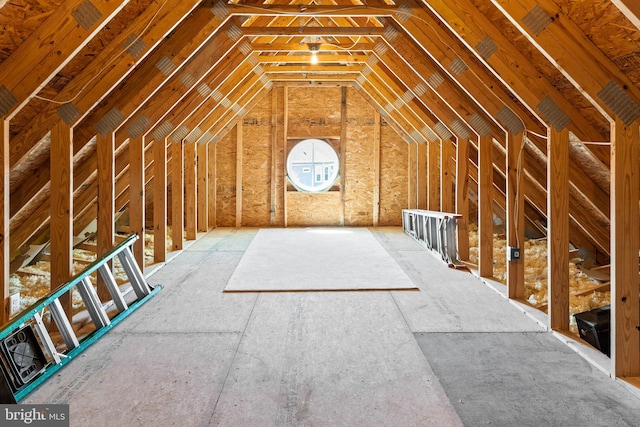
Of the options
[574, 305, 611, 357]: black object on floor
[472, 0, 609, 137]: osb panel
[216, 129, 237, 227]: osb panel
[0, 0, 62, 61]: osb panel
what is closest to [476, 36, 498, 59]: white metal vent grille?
[472, 0, 609, 137]: osb panel

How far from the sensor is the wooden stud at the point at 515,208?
3.30 metres

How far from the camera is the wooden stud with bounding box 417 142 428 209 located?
7191 millimetres

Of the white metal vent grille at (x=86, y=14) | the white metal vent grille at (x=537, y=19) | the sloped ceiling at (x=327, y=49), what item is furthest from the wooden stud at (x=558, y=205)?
the white metal vent grille at (x=86, y=14)

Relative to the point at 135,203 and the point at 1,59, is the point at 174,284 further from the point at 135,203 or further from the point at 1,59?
the point at 1,59

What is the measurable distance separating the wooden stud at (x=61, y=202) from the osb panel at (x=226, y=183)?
5.51m

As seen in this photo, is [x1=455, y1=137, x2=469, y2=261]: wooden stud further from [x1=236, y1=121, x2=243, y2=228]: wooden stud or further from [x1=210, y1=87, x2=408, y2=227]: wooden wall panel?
[x1=236, y1=121, x2=243, y2=228]: wooden stud

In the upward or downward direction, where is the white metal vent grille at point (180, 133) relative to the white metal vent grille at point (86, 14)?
downward

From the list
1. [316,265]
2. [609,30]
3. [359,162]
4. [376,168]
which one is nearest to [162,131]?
[316,265]

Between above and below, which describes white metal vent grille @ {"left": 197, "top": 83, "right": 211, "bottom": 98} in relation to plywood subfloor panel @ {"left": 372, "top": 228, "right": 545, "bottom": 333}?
above

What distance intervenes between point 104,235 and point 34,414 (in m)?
1.84

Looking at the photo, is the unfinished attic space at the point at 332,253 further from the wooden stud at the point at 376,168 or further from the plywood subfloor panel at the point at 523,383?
the wooden stud at the point at 376,168

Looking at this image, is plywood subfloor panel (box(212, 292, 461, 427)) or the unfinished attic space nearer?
plywood subfloor panel (box(212, 292, 461, 427))

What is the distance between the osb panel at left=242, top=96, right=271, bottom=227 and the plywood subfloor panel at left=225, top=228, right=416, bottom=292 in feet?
5.17

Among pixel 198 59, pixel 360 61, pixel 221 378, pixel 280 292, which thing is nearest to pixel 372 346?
pixel 221 378
